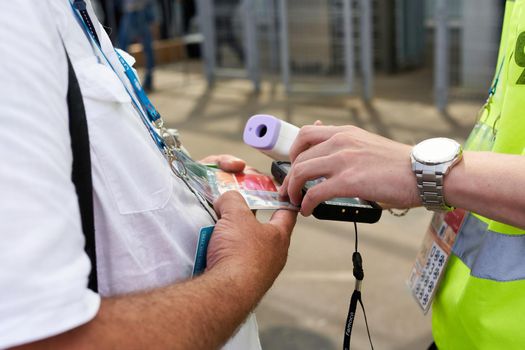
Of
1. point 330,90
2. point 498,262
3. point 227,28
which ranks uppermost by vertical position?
point 227,28

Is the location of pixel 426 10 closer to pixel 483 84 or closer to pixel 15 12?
pixel 483 84

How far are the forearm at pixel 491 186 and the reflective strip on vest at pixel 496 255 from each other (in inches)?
3.7

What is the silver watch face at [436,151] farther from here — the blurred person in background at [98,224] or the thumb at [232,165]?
the thumb at [232,165]

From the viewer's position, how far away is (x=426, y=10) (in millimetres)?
8586

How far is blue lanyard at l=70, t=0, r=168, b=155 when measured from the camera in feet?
3.01

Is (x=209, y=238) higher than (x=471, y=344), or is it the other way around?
(x=209, y=238)

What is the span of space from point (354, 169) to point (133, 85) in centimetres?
38

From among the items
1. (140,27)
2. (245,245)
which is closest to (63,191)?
(245,245)

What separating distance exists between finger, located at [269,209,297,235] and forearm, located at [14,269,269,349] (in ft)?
0.69

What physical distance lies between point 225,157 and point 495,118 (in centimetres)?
54

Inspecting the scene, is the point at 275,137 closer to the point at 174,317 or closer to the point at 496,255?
the point at 496,255

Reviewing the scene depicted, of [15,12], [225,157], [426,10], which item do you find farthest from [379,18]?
[15,12]

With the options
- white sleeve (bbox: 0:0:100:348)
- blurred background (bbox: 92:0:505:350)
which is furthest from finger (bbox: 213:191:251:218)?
blurred background (bbox: 92:0:505:350)

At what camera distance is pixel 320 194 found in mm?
1075
